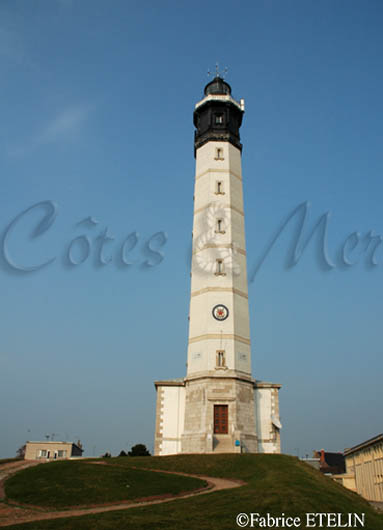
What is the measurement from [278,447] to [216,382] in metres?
8.43

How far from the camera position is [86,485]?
25.3 metres

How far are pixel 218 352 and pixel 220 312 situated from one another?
12.7ft

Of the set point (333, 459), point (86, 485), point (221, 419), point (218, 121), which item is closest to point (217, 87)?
point (218, 121)

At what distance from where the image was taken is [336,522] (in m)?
19.3

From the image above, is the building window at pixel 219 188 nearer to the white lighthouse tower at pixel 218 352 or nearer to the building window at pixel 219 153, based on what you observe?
the white lighthouse tower at pixel 218 352

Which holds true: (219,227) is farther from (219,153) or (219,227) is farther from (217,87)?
(217,87)

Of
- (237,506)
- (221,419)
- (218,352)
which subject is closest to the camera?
(237,506)

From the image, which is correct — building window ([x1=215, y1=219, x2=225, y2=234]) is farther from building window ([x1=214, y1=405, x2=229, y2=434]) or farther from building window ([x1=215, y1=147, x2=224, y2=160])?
building window ([x1=214, y1=405, x2=229, y2=434])

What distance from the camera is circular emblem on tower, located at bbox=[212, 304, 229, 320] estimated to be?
44.8m

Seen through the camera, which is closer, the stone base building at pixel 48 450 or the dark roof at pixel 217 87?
the stone base building at pixel 48 450

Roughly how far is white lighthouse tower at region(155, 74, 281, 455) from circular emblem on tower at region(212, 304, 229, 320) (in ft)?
0.31

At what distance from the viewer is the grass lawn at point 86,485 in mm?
23078

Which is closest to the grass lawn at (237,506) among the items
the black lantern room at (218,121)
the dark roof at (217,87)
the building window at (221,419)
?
the building window at (221,419)

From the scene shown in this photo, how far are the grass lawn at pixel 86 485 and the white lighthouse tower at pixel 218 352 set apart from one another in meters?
12.7
